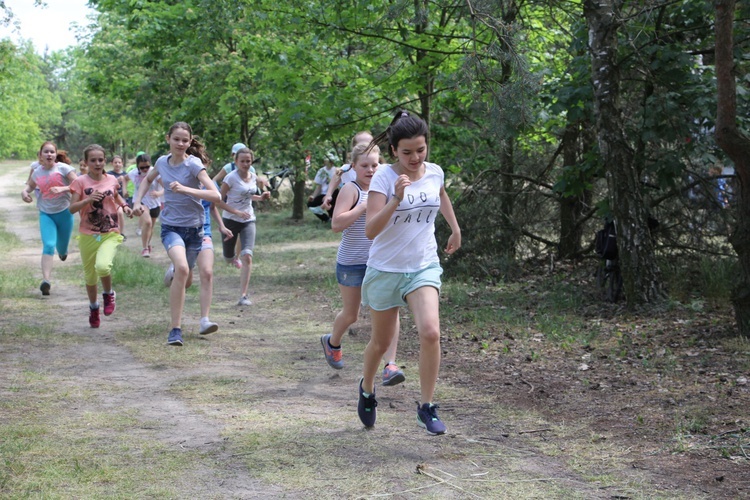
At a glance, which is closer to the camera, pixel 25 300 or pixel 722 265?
pixel 722 265

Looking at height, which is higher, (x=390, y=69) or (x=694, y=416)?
(x=390, y=69)

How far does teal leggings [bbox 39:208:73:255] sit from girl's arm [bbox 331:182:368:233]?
6385 mm

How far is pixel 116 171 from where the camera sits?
2253cm

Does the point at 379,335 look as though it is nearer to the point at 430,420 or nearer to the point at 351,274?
the point at 430,420

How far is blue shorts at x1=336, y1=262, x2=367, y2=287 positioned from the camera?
6984 millimetres

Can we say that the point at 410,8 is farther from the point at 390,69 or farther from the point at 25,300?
the point at 25,300

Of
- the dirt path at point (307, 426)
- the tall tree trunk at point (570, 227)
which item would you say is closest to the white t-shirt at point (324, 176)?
the tall tree trunk at point (570, 227)

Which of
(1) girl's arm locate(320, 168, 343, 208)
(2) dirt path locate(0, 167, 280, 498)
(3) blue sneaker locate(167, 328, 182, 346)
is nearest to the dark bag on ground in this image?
(1) girl's arm locate(320, 168, 343, 208)

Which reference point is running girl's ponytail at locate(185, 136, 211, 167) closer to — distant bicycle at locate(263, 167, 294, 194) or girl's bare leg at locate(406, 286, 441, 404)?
girl's bare leg at locate(406, 286, 441, 404)

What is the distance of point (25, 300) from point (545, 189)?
7299 millimetres

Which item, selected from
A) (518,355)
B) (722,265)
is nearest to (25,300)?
(518,355)

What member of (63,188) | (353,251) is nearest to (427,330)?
(353,251)

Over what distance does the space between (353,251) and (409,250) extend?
168 cm

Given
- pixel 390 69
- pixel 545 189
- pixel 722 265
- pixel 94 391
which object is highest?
pixel 390 69
